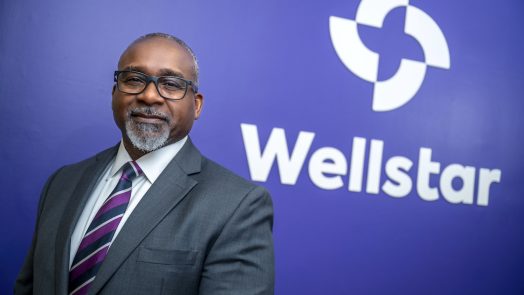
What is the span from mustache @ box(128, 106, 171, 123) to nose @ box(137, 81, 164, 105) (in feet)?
0.06

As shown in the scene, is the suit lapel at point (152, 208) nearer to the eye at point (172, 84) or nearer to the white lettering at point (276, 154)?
the eye at point (172, 84)

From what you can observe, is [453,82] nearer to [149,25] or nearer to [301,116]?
[301,116]

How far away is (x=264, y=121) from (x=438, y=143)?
0.86 metres

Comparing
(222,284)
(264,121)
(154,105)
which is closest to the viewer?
A: (222,284)

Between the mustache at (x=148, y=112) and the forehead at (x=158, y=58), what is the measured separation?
9cm

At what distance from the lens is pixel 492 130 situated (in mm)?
2230

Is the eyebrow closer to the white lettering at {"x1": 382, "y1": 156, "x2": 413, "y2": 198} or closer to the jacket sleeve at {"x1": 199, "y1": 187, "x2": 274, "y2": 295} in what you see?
the jacket sleeve at {"x1": 199, "y1": 187, "x2": 274, "y2": 295}

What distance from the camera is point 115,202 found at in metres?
1.06

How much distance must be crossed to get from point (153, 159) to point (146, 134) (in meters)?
0.07

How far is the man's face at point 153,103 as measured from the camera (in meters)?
1.11

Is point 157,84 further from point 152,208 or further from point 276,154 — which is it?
point 276,154

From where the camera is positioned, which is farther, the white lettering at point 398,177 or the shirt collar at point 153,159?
the white lettering at point 398,177

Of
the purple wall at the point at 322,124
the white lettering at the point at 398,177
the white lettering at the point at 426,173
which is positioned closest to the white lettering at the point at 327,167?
the purple wall at the point at 322,124

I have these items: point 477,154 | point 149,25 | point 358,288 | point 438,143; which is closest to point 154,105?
point 149,25
